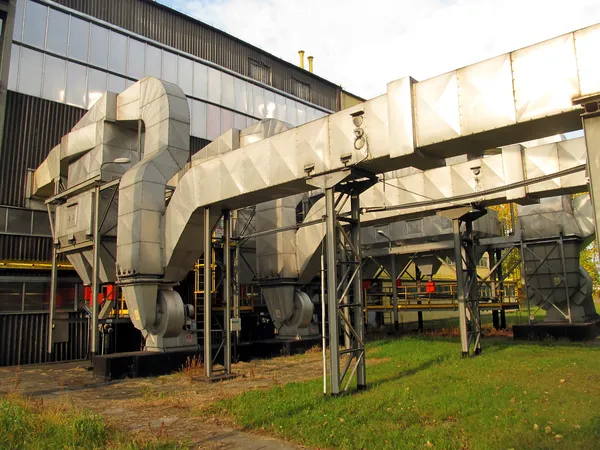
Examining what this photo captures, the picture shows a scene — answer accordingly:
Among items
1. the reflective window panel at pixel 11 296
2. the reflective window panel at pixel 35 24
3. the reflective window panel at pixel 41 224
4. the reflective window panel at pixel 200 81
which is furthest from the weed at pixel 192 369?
the reflective window panel at pixel 200 81

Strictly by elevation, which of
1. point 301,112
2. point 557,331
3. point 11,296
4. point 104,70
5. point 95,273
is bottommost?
point 557,331

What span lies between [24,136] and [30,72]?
2.64m

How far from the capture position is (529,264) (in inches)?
858

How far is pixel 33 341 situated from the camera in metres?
18.4

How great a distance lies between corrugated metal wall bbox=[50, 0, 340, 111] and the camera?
23234mm

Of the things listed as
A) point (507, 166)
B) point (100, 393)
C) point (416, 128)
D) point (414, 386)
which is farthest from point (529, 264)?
point (100, 393)

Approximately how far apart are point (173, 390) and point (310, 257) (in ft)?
26.8

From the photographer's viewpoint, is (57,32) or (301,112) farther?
(301,112)

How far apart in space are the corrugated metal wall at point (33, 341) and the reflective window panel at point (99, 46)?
11178 millimetres

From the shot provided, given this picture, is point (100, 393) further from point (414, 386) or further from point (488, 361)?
point (488, 361)

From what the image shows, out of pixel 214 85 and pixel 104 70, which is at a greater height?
pixel 214 85

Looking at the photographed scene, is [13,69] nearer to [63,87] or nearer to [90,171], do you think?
[63,87]

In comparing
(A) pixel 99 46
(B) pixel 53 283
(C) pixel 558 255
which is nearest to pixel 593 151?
(C) pixel 558 255

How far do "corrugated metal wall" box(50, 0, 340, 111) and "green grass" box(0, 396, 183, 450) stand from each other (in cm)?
1968
